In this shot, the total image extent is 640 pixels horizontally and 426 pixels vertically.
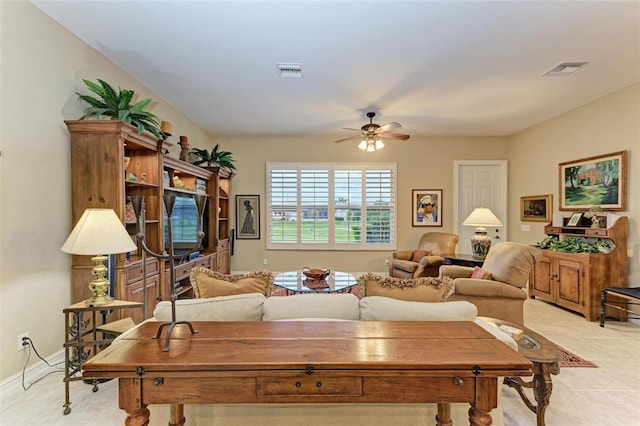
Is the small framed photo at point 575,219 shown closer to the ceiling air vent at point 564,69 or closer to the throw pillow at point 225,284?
the ceiling air vent at point 564,69

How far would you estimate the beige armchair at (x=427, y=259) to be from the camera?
450 cm

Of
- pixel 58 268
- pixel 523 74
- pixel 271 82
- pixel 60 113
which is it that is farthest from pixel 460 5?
pixel 58 268

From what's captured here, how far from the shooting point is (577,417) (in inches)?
77.7

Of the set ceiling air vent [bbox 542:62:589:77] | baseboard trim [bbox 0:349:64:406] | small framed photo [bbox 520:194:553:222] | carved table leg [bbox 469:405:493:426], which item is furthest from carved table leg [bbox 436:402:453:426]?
small framed photo [bbox 520:194:553:222]

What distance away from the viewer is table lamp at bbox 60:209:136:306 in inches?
79.7

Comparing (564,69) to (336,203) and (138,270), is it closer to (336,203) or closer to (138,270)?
(336,203)

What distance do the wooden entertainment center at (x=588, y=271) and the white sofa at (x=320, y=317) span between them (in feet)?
10.3

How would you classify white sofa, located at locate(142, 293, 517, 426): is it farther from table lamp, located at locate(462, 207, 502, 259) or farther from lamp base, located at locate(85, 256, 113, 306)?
table lamp, located at locate(462, 207, 502, 259)

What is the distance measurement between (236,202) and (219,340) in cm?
499

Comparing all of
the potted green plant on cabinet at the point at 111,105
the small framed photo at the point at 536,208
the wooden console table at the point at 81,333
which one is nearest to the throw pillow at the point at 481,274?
the small framed photo at the point at 536,208

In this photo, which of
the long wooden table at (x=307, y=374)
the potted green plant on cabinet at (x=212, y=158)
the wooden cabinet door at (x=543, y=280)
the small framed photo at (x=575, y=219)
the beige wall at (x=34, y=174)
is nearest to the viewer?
the long wooden table at (x=307, y=374)

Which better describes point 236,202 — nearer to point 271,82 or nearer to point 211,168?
point 211,168

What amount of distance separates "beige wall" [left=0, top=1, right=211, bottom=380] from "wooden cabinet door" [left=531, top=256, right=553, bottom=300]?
18.3 feet

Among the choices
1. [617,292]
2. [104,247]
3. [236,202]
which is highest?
[236,202]
